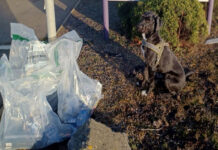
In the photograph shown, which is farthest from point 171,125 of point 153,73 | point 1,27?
point 1,27

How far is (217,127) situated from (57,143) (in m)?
2.18

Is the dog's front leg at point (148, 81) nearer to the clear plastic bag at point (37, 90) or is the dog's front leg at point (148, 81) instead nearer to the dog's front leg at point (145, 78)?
the dog's front leg at point (145, 78)

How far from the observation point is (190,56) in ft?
21.2

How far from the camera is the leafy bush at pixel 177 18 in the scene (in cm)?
642

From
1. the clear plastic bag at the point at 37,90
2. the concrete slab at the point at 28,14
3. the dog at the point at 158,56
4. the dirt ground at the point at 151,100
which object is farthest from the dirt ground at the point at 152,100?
the concrete slab at the point at 28,14

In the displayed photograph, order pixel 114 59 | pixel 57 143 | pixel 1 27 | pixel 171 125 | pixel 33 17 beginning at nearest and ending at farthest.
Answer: pixel 57 143 → pixel 171 125 → pixel 114 59 → pixel 1 27 → pixel 33 17

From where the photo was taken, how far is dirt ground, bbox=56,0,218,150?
4473 millimetres

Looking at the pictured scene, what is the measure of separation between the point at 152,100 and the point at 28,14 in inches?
200

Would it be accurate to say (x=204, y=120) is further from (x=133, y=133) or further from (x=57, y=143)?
(x=57, y=143)

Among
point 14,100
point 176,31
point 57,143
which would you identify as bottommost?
point 57,143

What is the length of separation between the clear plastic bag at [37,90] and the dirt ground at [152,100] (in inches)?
26.6

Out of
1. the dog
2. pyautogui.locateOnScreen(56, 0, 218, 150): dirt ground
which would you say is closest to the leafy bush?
pyautogui.locateOnScreen(56, 0, 218, 150): dirt ground

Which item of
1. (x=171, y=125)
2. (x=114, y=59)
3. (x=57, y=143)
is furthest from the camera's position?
(x=114, y=59)

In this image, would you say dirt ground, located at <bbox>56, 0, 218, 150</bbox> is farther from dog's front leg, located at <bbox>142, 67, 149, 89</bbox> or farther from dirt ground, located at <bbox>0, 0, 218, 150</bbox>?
dog's front leg, located at <bbox>142, 67, 149, 89</bbox>
